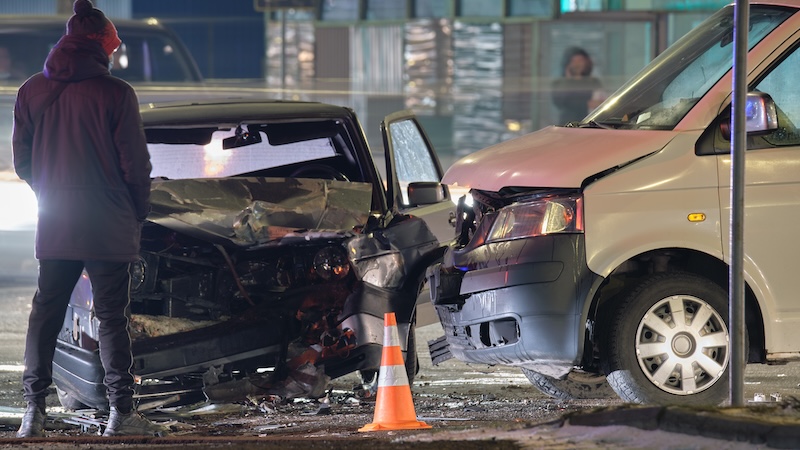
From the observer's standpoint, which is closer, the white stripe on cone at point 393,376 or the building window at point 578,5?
the white stripe on cone at point 393,376

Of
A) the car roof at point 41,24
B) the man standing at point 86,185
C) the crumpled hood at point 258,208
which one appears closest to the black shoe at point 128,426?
the man standing at point 86,185

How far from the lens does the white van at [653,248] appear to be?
7.25 metres

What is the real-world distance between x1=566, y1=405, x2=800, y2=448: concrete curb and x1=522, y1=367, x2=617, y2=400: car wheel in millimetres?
2053

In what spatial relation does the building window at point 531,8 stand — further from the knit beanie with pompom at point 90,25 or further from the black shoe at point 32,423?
the black shoe at point 32,423

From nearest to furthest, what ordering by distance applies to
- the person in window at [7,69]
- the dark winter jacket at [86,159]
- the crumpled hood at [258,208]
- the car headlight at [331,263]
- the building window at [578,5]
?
1. the dark winter jacket at [86,159]
2. the crumpled hood at [258,208]
3. the car headlight at [331,263]
4. the person in window at [7,69]
5. the building window at [578,5]

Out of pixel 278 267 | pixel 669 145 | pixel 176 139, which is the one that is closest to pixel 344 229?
pixel 278 267

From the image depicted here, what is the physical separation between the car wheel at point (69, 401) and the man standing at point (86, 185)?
62 cm

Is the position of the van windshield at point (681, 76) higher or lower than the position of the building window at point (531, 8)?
lower

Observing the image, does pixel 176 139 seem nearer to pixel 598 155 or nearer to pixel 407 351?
pixel 407 351

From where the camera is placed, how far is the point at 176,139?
8.52 m

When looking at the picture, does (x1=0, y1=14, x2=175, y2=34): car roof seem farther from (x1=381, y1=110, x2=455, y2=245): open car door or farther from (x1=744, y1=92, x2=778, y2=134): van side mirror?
(x1=744, y1=92, x2=778, y2=134): van side mirror

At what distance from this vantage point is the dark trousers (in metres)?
6.89

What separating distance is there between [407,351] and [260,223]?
3.63 feet

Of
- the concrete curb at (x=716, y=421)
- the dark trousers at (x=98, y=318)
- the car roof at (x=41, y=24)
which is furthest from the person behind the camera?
the car roof at (x=41, y=24)
